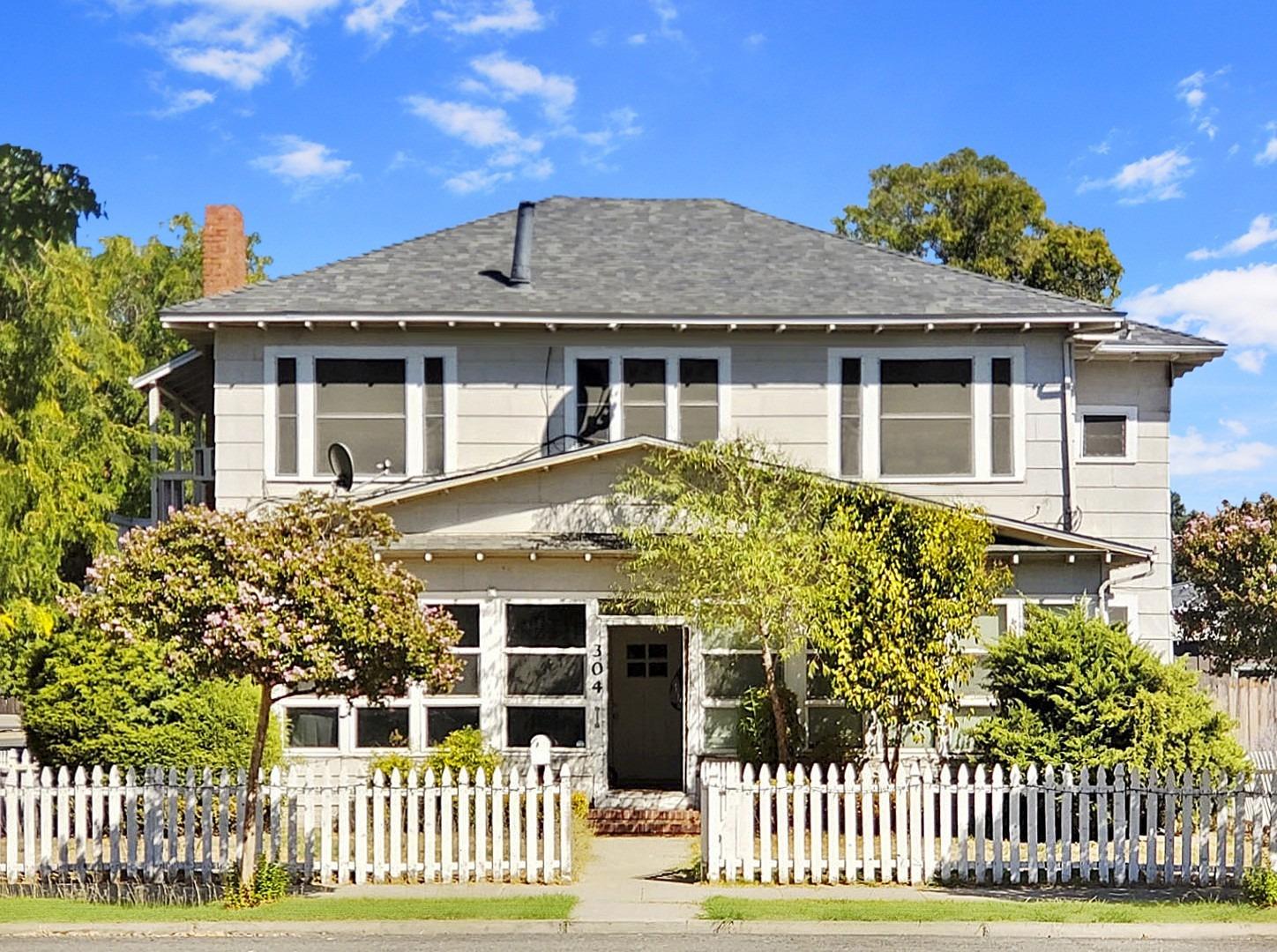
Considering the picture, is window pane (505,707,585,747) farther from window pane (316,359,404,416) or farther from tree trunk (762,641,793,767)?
window pane (316,359,404,416)

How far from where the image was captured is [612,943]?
35.6ft

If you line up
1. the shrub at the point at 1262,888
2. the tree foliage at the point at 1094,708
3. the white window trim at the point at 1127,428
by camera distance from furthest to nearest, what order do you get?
the white window trim at the point at 1127,428
the tree foliage at the point at 1094,708
the shrub at the point at 1262,888

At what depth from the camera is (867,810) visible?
41.2 feet

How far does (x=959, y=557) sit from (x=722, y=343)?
5.96m

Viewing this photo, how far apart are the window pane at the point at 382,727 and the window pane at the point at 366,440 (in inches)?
131

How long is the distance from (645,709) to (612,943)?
882cm

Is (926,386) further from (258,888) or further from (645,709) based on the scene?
(258,888)

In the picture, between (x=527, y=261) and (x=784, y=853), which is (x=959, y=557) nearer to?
(x=784, y=853)

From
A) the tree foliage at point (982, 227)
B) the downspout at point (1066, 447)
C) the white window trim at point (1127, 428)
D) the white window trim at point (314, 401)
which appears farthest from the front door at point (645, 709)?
the tree foliage at point (982, 227)

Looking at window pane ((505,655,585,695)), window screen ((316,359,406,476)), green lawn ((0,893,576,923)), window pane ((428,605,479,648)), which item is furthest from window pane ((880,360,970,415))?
green lawn ((0,893,576,923))

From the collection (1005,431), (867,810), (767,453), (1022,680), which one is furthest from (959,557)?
(1005,431)

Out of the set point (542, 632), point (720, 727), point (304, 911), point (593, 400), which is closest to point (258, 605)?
point (304, 911)

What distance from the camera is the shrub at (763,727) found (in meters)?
15.9

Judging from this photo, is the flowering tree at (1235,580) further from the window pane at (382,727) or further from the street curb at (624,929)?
the window pane at (382,727)
